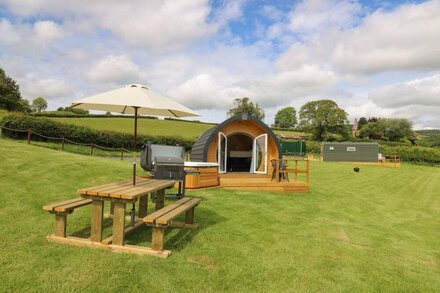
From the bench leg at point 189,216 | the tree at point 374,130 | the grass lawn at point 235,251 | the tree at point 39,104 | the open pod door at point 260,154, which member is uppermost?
the tree at point 39,104

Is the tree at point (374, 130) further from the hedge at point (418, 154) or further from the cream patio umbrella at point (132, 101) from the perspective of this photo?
the cream patio umbrella at point (132, 101)

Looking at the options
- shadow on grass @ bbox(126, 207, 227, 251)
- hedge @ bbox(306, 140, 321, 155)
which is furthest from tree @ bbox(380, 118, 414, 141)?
shadow on grass @ bbox(126, 207, 227, 251)

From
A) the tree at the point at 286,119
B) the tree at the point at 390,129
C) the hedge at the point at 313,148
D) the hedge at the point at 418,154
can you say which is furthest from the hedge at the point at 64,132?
the tree at the point at 286,119

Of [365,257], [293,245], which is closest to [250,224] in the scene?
[293,245]

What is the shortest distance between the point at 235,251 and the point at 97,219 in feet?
6.93

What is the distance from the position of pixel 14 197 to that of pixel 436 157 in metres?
44.1

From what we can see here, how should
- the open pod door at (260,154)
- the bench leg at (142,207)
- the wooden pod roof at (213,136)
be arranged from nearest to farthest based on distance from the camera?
the bench leg at (142,207) < the wooden pod roof at (213,136) < the open pod door at (260,154)

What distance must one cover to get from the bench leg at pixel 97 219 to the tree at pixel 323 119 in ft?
198

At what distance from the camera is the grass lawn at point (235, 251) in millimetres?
3816

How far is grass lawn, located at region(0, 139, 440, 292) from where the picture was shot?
12.5ft

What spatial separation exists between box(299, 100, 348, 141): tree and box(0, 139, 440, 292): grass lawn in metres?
54.9

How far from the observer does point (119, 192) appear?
15.3 ft

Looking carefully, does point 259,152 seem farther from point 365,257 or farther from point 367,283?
point 367,283

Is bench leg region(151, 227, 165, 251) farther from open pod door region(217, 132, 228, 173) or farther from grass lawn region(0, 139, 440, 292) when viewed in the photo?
open pod door region(217, 132, 228, 173)
